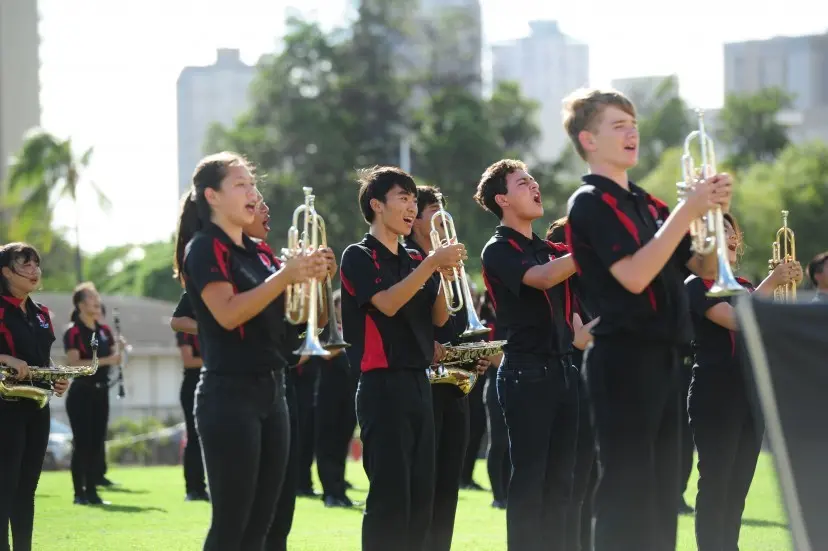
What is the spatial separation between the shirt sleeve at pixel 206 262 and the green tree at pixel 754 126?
7253cm

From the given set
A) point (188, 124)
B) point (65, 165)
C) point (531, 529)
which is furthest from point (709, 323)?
point (188, 124)

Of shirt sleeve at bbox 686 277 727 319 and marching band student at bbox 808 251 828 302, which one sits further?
marching band student at bbox 808 251 828 302

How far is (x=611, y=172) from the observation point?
630 centimetres

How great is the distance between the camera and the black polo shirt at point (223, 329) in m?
6.67

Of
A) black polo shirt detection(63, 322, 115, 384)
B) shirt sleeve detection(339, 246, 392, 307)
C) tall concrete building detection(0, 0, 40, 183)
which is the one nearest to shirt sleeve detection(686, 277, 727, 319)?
shirt sleeve detection(339, 246, 392, 307)

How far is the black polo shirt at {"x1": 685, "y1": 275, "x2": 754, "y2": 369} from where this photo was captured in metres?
8.85

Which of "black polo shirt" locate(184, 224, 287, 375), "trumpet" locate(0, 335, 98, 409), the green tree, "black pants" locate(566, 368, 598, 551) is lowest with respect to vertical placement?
"black pants" locate(566, 368, 598, 551)

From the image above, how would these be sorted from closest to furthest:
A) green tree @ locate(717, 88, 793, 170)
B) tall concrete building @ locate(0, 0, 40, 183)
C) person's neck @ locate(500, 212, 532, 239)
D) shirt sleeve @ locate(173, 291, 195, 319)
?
person's neck @ locate(500, 212, 532, 239)
shirt sleeve @ locate(173, 291, 195, 319)
green tree @ locate(717, 88, 793, 170)
tall concrete building @ locate(0, 0, 40, 183)

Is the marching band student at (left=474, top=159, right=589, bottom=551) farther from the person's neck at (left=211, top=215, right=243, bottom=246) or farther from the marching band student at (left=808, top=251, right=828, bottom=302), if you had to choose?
the marching band student at (left=808, top=251, right=828, bottom=302)

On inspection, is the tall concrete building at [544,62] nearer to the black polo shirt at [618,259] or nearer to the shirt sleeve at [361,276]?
the shirt sleeve at [361,276]

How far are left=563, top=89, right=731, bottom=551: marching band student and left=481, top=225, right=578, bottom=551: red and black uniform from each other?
2026 millimetres

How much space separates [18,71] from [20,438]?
343 feet

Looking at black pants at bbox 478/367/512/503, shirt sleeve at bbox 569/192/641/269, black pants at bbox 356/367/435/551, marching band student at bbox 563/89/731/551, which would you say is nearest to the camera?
marching band student at bbox 563/89/731/551

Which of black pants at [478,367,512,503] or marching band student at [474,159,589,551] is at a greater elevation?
marching band student at [474,159,589,551]
